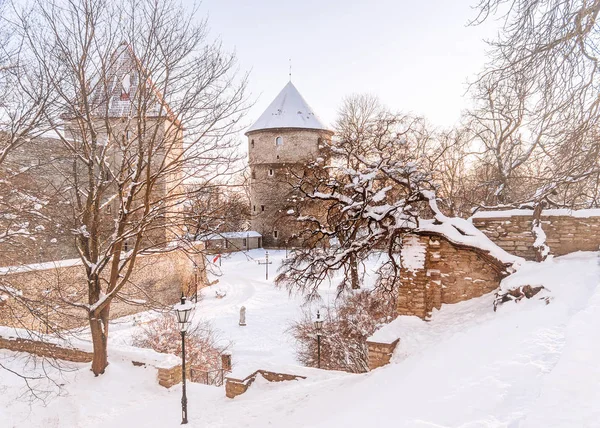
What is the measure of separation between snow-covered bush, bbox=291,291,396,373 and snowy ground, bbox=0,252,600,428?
4904 mm

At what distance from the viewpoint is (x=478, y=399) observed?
3355mm

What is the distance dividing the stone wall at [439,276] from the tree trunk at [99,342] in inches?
245

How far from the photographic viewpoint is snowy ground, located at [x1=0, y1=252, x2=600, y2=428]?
3139 millimetres

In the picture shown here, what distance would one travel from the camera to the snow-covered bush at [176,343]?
42.4 ft

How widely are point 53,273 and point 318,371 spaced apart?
9061mm

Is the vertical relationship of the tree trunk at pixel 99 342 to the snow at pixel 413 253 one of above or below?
below

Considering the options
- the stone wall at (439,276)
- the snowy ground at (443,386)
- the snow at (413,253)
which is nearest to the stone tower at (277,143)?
the snow at (413,253)

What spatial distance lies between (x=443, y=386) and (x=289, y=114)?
3334 centimetres

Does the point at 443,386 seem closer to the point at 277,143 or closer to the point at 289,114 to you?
the point at 277,143

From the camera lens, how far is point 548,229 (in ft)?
26.8

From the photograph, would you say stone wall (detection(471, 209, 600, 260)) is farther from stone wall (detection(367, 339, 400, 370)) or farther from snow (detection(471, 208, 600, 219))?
stone wall (detection(367, 339, 400, 370))

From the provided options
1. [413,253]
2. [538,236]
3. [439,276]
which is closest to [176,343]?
[413,253]

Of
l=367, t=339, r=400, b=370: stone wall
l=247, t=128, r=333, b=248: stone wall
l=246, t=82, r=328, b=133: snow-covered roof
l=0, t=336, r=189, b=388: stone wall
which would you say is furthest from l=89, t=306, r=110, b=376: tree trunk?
l=246, t=82, r=328, b=133: snow-covered roof

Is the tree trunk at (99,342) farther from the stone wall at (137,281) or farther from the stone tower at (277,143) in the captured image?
the stone tower at (277,143)
